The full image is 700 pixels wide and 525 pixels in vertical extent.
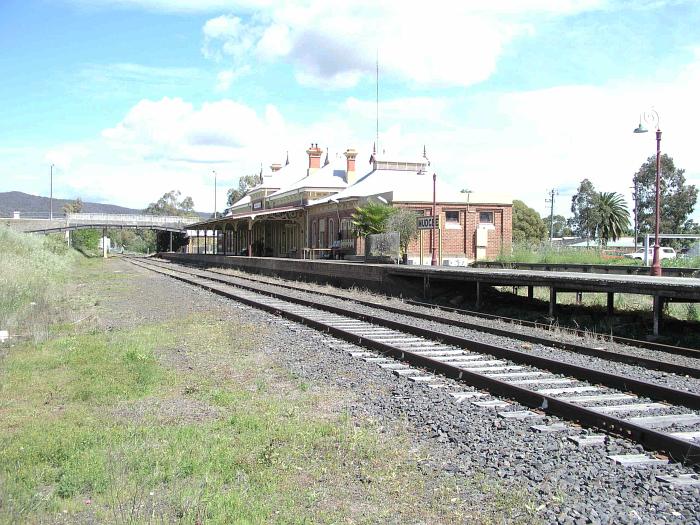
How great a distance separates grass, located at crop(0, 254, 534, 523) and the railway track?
151 centimetres

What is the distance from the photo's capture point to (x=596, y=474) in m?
4.99

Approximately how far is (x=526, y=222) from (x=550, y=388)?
7736 centimetres

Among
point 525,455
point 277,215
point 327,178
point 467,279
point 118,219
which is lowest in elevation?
point 525,455

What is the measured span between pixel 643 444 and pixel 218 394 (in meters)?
4.22

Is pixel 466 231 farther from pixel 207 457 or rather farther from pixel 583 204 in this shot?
pixel 583 204

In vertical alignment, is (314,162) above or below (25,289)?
above

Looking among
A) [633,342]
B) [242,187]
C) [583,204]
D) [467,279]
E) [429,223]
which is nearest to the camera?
Answer: [633,342]

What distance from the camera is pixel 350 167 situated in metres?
61.9

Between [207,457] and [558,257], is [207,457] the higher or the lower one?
the lower one

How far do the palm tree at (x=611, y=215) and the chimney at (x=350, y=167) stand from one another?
26.0 m

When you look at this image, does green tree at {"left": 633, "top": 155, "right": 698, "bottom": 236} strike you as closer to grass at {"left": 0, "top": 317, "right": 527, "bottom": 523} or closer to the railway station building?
the railway station building

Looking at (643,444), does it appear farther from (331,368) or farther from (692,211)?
(692,211)

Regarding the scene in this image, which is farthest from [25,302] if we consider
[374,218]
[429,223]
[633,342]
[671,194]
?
[671,194]

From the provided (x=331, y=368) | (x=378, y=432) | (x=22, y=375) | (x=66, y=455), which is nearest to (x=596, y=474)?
(x=378, y=432)
